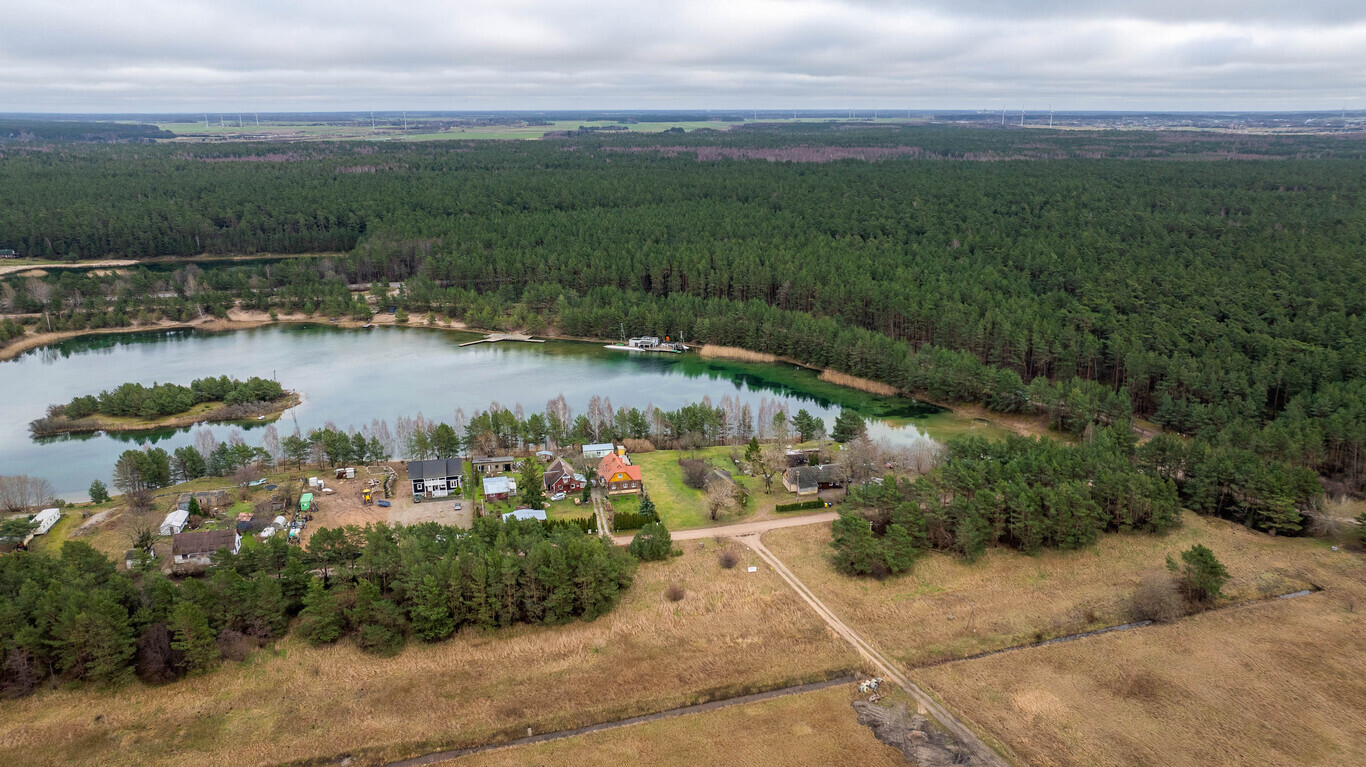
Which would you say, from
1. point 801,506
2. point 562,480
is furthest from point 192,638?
point 801,506

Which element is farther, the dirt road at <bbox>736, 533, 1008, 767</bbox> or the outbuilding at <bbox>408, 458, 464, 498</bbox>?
the outbuilding at <bbox>408, 458, 464, 498</bbox>

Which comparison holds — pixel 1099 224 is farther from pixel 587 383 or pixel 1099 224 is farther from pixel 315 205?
pixel 315 205

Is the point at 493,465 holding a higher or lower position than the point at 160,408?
higher

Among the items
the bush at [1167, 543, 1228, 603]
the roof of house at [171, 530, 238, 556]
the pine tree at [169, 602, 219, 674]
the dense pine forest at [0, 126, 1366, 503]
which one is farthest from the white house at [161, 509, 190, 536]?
the dense pine forest at [0, 126, 1366, 503]

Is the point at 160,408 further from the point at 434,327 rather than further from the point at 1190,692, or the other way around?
the point at 1190,692

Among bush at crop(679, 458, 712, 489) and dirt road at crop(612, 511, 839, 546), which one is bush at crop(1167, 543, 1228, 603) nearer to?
dirt road at crop(612, 511, 839, 546)

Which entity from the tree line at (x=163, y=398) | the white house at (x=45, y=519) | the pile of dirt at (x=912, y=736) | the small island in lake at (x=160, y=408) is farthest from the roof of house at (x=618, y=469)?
the tree line at (x=163, y=398)
